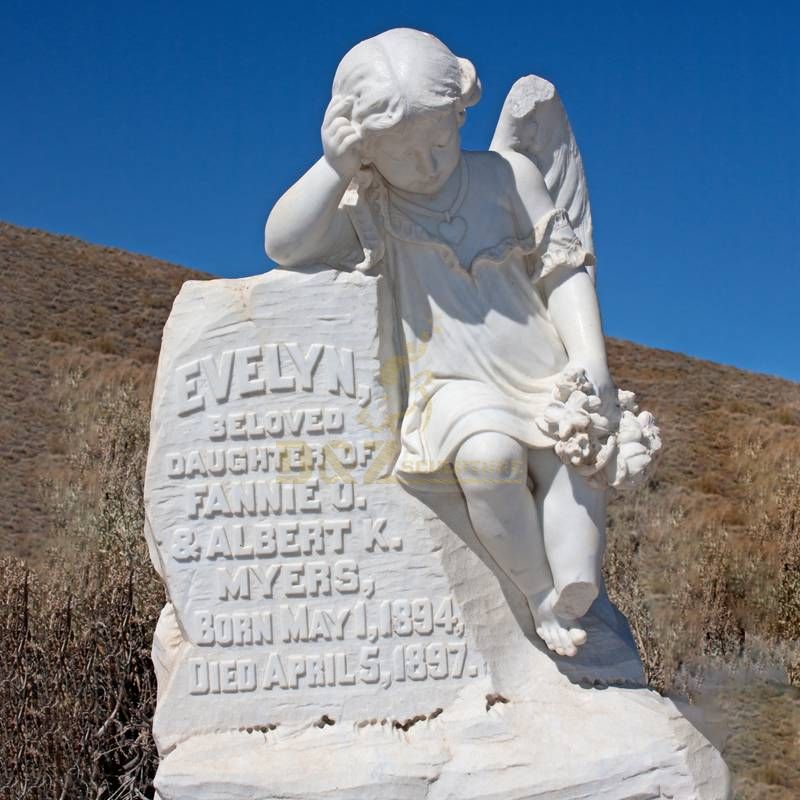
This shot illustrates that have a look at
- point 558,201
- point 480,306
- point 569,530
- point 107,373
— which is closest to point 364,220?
point 480,306

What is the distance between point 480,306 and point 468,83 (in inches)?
33.8

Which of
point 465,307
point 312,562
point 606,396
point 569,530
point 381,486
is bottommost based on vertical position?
point 312,562

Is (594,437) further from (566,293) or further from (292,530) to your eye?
(292,530)

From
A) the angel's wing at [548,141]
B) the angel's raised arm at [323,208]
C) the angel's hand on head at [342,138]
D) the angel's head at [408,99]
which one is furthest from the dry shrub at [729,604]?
the angel's hand on head at [342,138]

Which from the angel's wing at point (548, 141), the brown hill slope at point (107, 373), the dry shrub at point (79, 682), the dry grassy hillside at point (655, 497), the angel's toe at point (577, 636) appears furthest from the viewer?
the brown hill slope at point (107, 373)

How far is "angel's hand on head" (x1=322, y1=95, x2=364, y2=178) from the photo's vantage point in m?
4.16

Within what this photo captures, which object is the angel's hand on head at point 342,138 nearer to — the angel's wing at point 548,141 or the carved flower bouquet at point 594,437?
the angel's wing at point 548,141

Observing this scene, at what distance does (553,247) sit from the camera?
4.52 metres

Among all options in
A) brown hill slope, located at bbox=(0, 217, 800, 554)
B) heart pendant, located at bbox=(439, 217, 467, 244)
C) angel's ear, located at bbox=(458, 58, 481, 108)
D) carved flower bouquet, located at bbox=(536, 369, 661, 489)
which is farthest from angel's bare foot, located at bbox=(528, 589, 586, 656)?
brown hill slope, located at bbox=(0, 217, 800, 554)

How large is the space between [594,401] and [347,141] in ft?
4.37

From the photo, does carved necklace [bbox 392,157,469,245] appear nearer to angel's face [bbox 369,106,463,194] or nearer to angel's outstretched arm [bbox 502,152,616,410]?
angel's face [bbox 369,106,463,194]

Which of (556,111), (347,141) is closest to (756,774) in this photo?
(556,111)

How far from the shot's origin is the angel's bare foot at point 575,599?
423cm

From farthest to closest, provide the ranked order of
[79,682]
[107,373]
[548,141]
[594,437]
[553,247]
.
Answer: [107,373] → [79,682] → [548,141] → [553,247] → [594,437]
